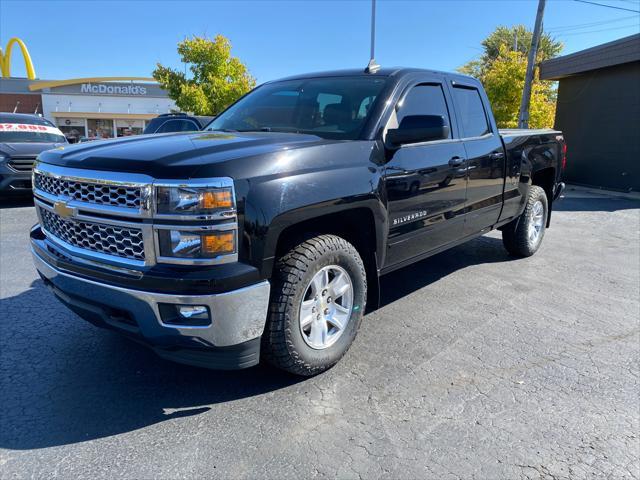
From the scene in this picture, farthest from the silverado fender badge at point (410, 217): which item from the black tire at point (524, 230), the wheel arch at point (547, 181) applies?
the wheel arch at point (547, 181)

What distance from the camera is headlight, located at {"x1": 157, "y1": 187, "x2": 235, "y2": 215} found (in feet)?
7.52

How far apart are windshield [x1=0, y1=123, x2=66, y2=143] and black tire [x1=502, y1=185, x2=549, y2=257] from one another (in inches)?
375

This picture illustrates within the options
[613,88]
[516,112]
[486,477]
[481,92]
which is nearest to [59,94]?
[516,112]

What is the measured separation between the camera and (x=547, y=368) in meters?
3.22

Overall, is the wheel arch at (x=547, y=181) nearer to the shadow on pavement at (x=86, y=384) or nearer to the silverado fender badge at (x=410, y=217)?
the silverado fender badge at (x=410, y=217)

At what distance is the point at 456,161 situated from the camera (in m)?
4.02

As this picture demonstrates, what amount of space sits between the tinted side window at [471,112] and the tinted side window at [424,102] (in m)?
0.29

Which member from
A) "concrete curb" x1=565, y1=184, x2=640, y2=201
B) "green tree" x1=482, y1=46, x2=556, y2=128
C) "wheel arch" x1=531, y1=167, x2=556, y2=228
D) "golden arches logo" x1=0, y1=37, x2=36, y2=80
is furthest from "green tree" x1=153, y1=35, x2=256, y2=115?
"golden arches logo" x1=0, y1=37, x2=36, y2=80

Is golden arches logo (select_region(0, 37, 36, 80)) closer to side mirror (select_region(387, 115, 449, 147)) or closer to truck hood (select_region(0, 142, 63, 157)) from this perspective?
truck hood (select_region(0, 142, 63, 157))

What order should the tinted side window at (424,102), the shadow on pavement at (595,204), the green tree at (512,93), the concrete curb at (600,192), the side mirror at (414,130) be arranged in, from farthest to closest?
the green tree at (512,93)
the concrete curb at (600,192)
the shadow on pavement at (595,204)
the tinted side window at (424,102)
the side mirror at (414,130)

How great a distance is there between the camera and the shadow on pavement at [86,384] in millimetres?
2541

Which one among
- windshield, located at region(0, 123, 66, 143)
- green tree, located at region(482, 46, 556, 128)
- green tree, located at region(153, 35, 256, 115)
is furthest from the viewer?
green tree, located at region(153, 35, 256, 115)

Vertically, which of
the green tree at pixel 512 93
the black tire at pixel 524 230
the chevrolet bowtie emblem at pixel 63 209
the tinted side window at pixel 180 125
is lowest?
the black tire at pixel 524 230

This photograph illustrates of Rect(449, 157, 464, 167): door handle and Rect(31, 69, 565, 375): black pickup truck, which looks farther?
Rect(449, 157, 464, 167): door handle
